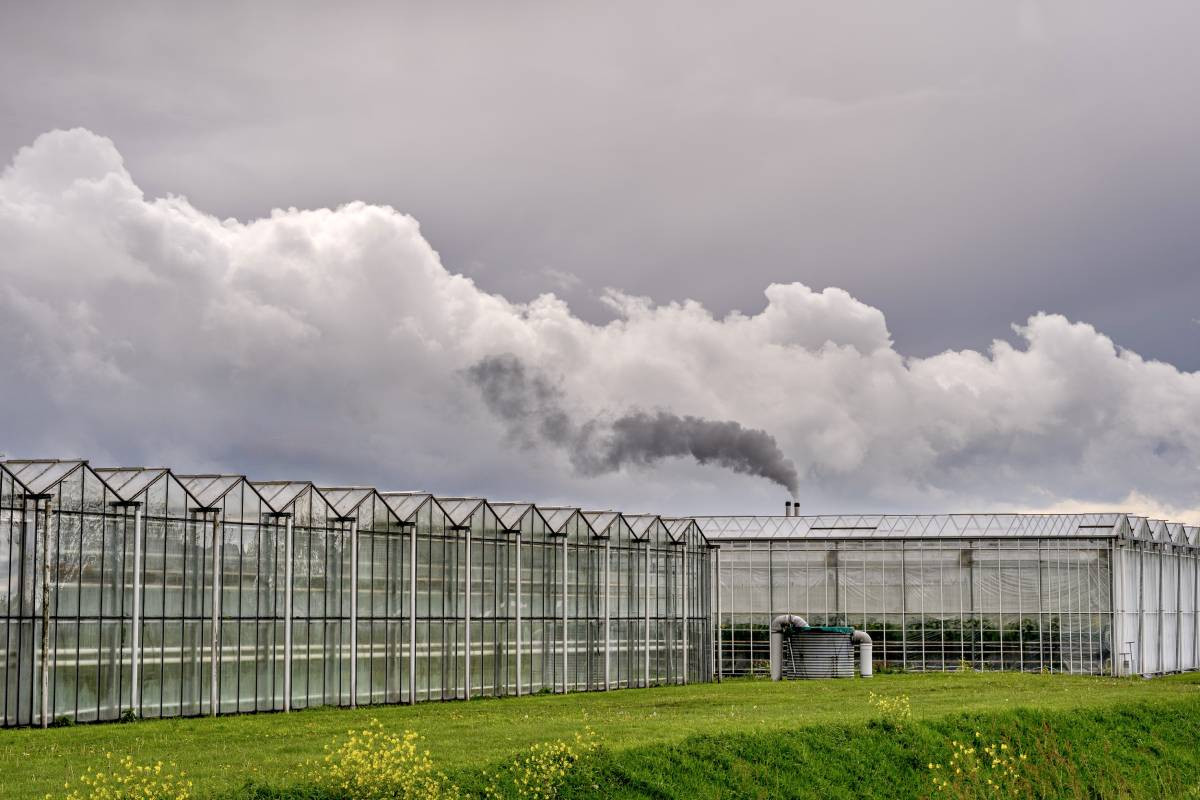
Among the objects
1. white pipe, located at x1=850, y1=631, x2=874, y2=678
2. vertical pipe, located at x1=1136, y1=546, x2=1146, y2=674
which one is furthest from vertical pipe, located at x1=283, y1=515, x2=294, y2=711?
vertical pipe, located at x1=1136, y1=546, x2=1146, y2=674

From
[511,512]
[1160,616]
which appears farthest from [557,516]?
[1160,616]

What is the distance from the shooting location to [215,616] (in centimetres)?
4584

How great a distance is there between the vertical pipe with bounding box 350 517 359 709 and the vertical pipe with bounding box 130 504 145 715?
355 inches

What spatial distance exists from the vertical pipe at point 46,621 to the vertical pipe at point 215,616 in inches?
244

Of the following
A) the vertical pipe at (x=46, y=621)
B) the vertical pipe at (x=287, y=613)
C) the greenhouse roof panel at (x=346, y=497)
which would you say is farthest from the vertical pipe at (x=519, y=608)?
the vertical pipe at (x=46, y=621)

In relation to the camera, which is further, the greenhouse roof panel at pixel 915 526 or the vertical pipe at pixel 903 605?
the vertical pipe at pixel 903 605

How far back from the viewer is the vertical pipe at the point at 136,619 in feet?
141

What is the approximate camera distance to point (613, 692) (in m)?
60.6

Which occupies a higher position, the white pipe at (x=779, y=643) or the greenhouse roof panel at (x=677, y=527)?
the greenhouse roof panel at (x=677, y=527)

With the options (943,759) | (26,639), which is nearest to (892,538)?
(943,759)

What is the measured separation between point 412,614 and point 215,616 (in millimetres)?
9245

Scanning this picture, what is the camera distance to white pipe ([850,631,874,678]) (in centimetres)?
7312

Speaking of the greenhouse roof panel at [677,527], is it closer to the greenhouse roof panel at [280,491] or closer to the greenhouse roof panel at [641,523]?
the greenhouse roof panel at [641,523]

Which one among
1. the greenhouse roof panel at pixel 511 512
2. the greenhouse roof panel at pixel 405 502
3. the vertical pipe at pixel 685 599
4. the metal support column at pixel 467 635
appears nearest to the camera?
the greenhouse roof panel at pixel 405 502
